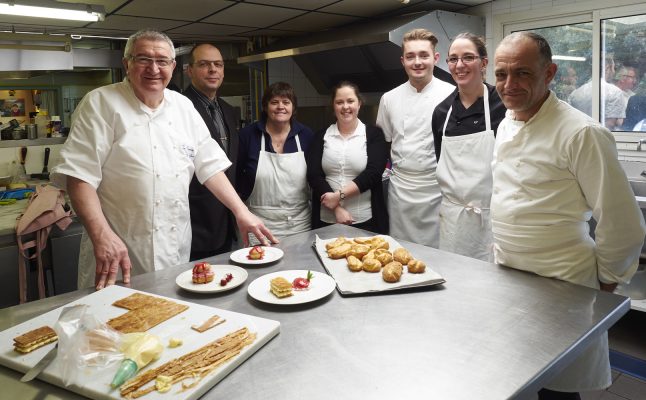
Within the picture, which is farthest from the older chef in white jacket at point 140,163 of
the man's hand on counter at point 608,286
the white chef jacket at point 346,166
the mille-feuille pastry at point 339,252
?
the man's hand on counter at point 608,286

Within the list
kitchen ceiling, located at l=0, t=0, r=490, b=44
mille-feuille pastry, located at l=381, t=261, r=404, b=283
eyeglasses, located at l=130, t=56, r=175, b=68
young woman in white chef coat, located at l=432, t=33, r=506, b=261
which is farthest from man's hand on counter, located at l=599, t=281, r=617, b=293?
kitchen ceiling, located at l=0, t=0, r=490, b=44

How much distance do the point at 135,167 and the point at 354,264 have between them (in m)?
0.83

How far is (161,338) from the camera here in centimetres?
98

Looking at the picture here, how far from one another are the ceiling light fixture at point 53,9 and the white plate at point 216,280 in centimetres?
161

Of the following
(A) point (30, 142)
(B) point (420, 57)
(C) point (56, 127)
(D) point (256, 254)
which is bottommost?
(D) point (256, 254)

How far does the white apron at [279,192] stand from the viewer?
95.7 inches

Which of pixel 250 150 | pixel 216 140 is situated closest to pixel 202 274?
pixel 216 140

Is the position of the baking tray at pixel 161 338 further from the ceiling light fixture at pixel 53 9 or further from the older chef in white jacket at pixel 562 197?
the ceiling light fixture at pixel 53 9

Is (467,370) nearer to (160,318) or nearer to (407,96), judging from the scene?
(160,318)

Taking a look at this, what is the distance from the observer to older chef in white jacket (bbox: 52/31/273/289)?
5.16 feet

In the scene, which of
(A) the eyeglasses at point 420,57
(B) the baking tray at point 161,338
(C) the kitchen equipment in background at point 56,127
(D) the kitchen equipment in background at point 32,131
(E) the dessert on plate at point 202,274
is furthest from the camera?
(C) the kitchen equipment in background at point 56,127

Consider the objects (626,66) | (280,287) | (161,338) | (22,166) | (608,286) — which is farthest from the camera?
(22,166)

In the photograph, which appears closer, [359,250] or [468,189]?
[359,250]

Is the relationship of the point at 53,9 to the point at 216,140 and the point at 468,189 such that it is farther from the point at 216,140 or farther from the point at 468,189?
the point at 468,189
